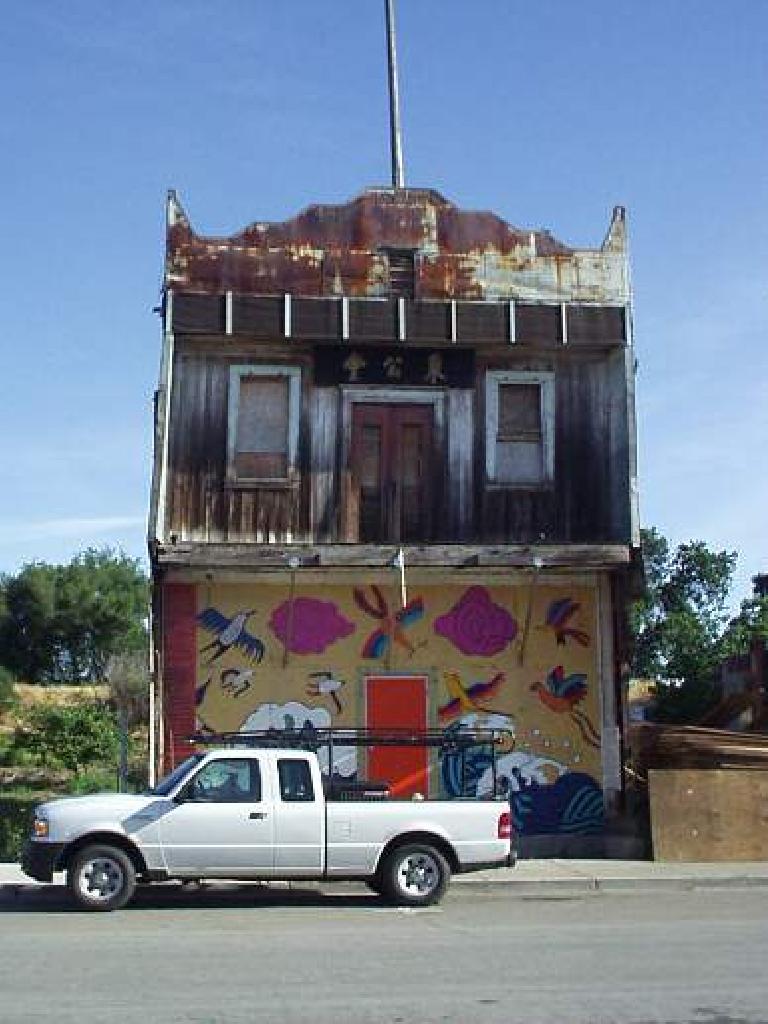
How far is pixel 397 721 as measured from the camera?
19719 millimetres

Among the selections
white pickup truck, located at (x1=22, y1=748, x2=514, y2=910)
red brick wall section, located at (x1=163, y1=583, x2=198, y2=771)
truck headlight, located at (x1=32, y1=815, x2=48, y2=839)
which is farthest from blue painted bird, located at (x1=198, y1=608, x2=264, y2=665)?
truck headlight, located at (x1=32, y1=815, x2=48, y2=839)

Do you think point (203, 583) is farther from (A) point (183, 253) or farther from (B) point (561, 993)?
(B) point (561, 993)

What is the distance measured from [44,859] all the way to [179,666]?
6190mm

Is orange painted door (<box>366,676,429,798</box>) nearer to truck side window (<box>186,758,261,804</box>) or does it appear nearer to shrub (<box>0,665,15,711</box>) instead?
truck side window (<box>186,758,261,804</box>)

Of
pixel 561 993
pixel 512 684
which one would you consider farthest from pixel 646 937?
pixel 512 684

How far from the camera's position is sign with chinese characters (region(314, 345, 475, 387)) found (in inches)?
797

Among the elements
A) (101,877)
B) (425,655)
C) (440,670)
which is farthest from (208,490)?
(101,877)

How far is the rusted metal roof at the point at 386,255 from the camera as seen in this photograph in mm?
20109

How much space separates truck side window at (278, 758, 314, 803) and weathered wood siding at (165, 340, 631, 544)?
5739 mm

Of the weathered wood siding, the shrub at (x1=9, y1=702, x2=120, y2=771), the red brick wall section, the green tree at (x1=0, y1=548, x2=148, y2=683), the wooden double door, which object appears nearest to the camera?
the red brick wall section

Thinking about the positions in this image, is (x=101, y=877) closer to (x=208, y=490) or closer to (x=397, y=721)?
(x=397, y=721)

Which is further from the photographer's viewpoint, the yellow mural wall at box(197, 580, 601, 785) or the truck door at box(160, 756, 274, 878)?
the yellow mural wall at box(197, 580, 601, 785)

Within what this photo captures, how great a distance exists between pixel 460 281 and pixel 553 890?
9.06m

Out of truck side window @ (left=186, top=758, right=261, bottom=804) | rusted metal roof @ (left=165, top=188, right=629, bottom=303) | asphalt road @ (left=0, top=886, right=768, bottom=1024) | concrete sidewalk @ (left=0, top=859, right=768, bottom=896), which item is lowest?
concrete sidewalk @ (left=0, top=859, right=768, bottom=896)
